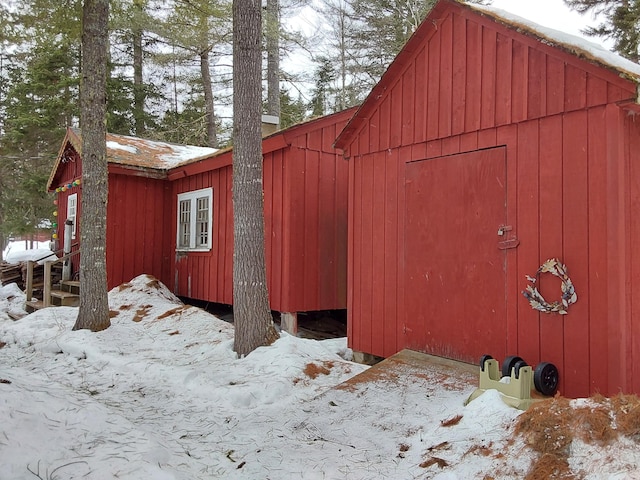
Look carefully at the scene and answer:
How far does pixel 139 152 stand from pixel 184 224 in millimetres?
2555

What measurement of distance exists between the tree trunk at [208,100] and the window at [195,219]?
895cm

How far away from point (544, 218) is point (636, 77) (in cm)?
125

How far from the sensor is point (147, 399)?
15.7ft

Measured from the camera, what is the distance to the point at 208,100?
19672 mm

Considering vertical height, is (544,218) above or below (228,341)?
above

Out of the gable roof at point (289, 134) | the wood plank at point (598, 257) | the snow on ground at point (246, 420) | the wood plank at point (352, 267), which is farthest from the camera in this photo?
the gable roof at point (289, 134)

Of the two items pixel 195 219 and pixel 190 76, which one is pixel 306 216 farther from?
pixel 190 76

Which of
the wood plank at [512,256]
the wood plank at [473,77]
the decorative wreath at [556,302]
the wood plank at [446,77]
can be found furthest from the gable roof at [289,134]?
the decorative wreath at [556,302]

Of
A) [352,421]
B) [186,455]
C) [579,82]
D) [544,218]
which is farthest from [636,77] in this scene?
[186,455]

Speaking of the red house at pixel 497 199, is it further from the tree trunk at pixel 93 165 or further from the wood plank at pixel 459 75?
the tree trunk at pixel 93 165

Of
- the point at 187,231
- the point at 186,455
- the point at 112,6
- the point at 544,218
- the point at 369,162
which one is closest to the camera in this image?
the point at 186,455

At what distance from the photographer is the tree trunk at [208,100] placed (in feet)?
62.6

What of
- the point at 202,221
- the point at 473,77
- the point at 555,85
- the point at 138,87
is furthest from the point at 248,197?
the point at 138,87

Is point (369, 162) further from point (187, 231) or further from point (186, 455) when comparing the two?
point (187, 231)
